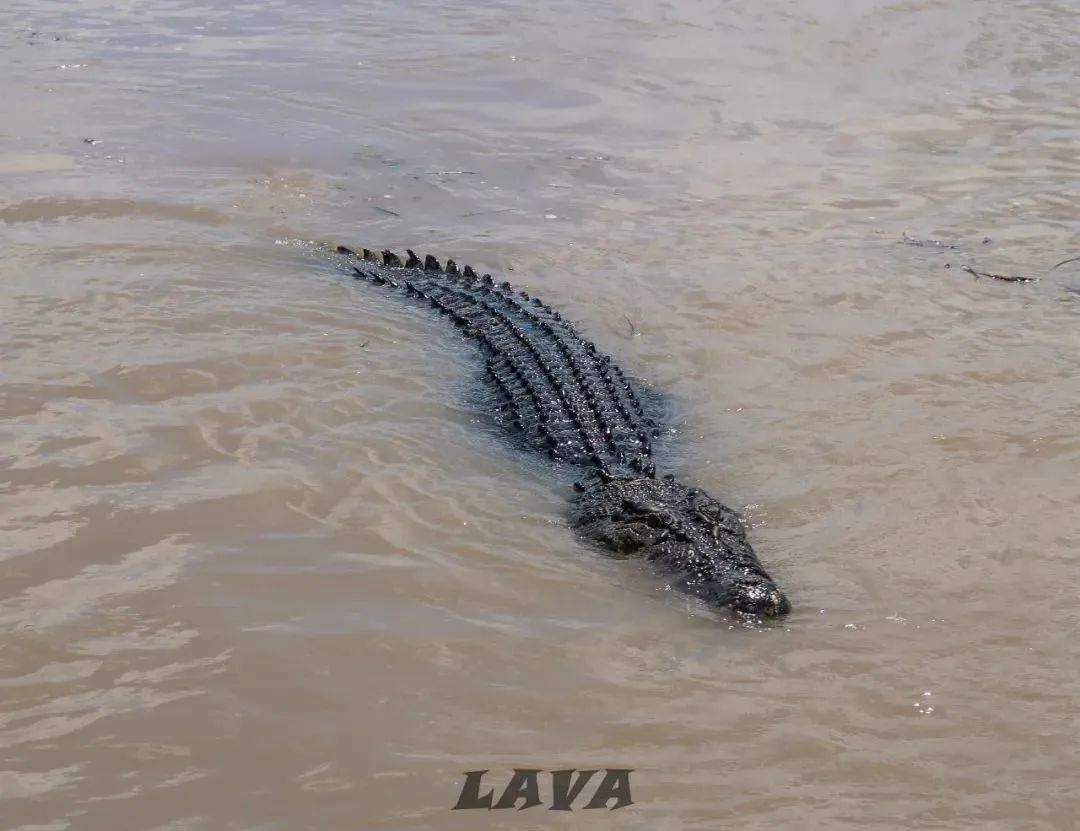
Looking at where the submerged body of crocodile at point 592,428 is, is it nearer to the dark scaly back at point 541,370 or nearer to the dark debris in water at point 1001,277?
the dark scaly back at point 541,370

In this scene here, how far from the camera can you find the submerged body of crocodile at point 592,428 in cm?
506

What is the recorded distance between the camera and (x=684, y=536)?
5164 mm

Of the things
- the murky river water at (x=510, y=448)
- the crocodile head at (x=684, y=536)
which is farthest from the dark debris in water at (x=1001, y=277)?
the crocodile head at (x=684, y=536)

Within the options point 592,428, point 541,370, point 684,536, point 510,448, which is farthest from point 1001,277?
point 684,536

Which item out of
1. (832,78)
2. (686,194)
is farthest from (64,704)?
(832,78)

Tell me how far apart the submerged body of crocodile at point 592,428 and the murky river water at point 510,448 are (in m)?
0.17

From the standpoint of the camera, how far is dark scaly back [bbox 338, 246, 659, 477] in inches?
242

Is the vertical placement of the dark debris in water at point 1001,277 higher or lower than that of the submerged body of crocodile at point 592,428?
higher

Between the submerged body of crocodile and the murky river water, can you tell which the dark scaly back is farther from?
the murky river water

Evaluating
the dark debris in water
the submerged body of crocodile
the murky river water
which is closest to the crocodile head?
the submerged body of crocodile

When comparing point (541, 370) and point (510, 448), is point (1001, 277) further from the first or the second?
point (510, 448)

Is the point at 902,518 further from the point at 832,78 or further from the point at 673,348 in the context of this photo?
the point at 832,78

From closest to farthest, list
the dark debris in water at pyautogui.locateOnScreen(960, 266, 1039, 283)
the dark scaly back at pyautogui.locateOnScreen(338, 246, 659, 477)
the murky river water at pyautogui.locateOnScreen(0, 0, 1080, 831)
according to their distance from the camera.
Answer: the murky river water at pyautogui.locateOnScreen(0, 0, 1080, 831)
the dark scaly back at pyautogui.locateOnScreen(338, 246, 659, 477)
the dark debris in water at pyautogui.locateOnScreen(960, 266, 1039, 283)

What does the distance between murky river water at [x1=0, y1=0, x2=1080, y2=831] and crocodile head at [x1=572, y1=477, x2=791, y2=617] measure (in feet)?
0.45
